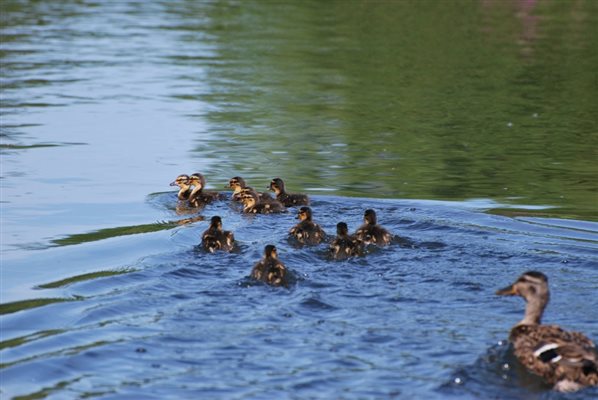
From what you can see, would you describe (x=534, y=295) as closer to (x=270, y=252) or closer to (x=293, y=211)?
(x=270, y=252)

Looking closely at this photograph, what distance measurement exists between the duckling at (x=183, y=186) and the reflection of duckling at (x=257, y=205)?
80 centimetres

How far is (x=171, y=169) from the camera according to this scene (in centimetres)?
1373

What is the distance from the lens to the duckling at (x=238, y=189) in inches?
465

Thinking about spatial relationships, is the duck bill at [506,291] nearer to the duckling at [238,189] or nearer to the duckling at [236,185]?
the duckling at [238,189]

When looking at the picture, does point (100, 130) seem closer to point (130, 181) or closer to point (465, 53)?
point (130, 181)

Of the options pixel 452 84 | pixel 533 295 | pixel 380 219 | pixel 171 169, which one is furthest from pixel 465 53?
pixel 533 295

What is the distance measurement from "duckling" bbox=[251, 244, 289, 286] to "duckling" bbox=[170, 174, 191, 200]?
10.6 ft

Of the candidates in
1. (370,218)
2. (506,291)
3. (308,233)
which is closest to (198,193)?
(308,233)

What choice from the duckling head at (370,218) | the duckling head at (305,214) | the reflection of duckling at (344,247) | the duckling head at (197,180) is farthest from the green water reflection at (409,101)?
the reflection of duckling at (344,247)

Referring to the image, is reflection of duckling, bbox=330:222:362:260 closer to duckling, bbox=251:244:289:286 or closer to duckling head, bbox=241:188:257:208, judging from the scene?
duckling, bbox=251:244:289:286

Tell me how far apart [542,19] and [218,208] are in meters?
17.8

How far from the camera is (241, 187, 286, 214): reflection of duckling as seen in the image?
11.7 metres

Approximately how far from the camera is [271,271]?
28.9ft

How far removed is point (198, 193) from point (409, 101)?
21.4 feet
